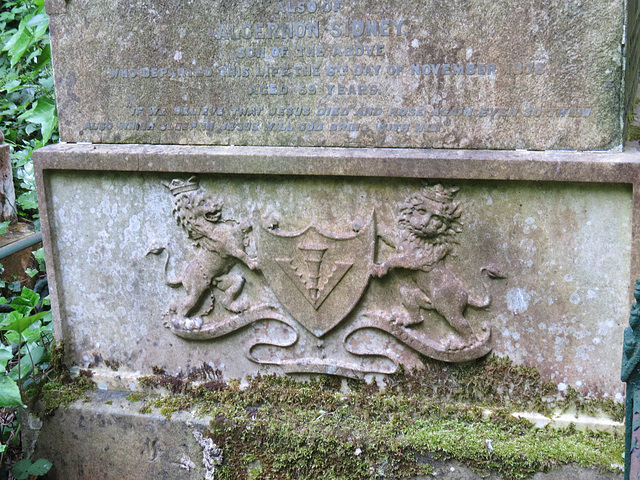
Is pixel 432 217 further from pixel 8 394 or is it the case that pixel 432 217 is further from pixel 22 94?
pixel 22 94

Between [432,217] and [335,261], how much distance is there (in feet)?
1.61

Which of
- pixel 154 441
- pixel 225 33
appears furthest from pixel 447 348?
pixel 225 33

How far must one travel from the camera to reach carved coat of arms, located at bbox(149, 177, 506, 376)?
119 inches

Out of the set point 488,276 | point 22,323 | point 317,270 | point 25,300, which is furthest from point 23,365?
point 488,276

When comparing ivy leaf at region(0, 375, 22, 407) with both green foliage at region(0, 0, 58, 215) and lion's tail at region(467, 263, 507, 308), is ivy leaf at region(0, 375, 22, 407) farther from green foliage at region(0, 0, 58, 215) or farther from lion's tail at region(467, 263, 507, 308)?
green foliage at region(0, 0, 58, 215)

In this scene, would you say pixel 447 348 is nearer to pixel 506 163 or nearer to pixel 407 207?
pixel 407 207

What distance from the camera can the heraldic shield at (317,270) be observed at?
3.09 metres

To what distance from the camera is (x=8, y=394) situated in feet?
9.37

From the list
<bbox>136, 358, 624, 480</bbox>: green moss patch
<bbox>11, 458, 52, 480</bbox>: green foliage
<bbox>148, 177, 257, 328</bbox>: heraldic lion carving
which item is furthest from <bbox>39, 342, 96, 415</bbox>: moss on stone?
<bbox>148, 177, 257, 328</bbox>: heraldic lion carving

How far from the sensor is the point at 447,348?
121 inches

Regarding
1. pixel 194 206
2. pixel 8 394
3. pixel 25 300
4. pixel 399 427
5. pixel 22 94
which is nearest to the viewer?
pixel 8 394

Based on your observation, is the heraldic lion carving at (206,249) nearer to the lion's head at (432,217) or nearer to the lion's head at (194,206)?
the lion's head at (194,206)

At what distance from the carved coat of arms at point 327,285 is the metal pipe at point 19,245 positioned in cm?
130

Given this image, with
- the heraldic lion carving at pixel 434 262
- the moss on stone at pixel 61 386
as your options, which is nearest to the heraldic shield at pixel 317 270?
the heraldic lion carving at pixel 434 262
